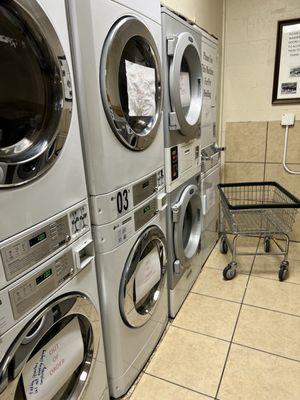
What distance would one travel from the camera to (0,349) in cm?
70

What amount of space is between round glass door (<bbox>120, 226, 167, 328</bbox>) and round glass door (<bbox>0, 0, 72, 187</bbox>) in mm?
603

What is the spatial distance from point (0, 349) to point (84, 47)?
85cm

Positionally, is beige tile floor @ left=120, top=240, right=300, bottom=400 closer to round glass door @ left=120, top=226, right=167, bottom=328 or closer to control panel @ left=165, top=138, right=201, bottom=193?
round glass door @ left=120, top=226, right=167, bottom=328

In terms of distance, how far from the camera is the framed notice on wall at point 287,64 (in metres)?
2.24

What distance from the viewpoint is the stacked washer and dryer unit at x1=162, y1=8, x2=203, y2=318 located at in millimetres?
1395

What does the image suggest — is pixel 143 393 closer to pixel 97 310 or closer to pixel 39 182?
pixel 97 310

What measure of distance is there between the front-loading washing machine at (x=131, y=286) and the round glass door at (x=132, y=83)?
0.32m

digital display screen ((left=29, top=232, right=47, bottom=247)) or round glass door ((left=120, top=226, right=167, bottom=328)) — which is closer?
digital display screen ((left=29, top=232, right=47, bottom=247))

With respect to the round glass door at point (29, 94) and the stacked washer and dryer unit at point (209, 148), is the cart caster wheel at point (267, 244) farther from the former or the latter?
the round glass door at point (29, 94)

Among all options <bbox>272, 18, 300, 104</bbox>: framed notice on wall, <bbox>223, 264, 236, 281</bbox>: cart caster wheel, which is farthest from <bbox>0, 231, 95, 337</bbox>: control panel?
<bbox>272, 18, 300, 104</bbox>: framed notice on wall

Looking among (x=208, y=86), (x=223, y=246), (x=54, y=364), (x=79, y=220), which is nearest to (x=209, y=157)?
(x=208, y=86)

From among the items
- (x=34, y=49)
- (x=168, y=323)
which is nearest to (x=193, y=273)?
(x=168, y=323)

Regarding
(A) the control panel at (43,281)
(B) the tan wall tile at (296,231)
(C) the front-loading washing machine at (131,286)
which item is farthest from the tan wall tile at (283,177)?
(A) the control panel at (43,281)

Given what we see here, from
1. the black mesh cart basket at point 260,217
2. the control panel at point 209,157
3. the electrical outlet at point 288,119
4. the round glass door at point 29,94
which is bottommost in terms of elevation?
the black mesh cart basket at point 260,217
